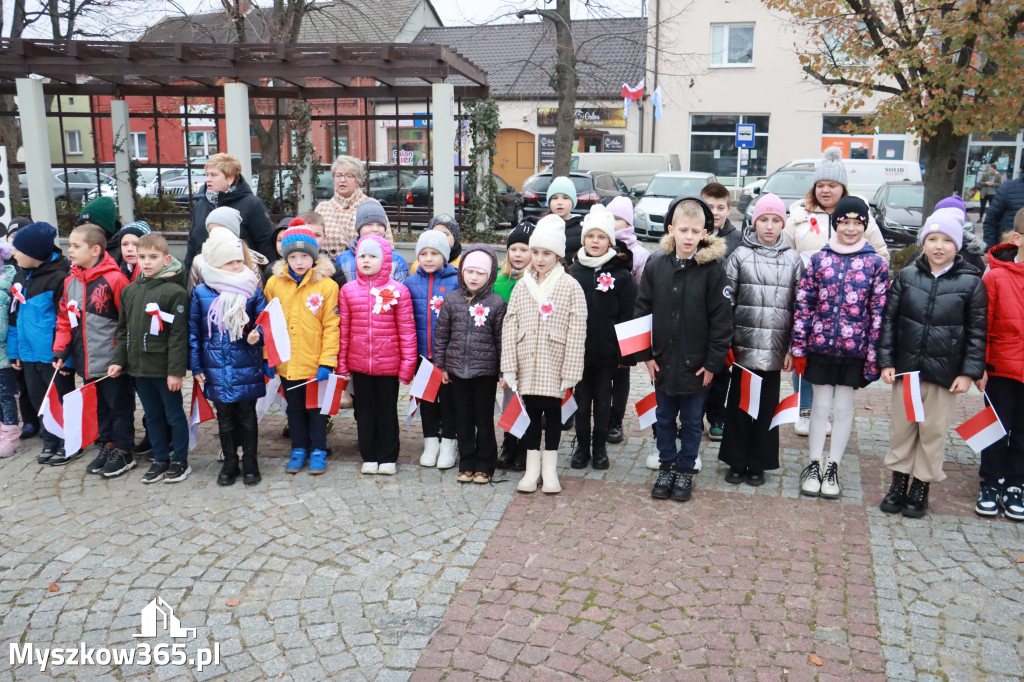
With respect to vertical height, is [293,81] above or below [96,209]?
above

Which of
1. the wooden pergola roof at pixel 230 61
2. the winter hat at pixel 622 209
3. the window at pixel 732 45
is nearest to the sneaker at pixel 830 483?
the winter hat at pixel 622 209

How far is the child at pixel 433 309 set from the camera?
5.85m

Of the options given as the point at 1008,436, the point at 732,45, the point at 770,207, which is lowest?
the point at 1008,436

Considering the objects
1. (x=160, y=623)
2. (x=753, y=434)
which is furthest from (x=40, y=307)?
(x=753, y=434)

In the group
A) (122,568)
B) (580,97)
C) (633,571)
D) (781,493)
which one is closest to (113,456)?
(122,568)

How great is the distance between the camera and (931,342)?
16.2 ft

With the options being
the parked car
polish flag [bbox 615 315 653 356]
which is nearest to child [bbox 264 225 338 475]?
polish flag [bbox 615 315 653 356]

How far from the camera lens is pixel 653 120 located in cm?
3183

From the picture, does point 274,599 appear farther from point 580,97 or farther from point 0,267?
point 580,97

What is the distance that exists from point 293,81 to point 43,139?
4502mm

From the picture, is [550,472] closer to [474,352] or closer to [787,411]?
[474,352]

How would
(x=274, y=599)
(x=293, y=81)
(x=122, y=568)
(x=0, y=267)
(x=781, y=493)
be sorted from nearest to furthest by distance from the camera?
1. (x=274, y=599)
2. (x=122, y=568)
3. (x=781, y=493)
4. (x=0, y=267)
5. (x=293, y=81)

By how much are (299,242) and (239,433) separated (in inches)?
54.2

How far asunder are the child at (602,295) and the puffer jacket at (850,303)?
4.07 feet
